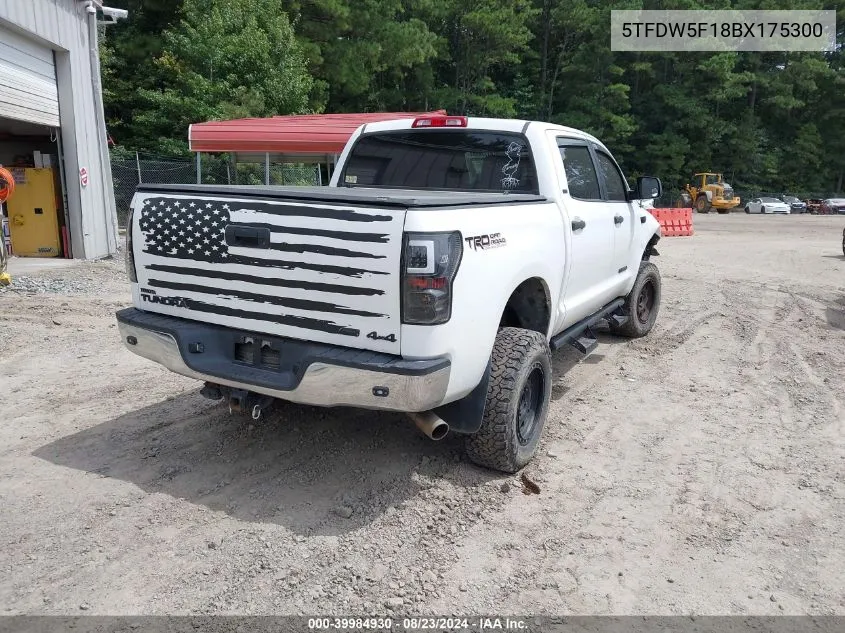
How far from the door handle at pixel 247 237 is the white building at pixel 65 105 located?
9547mm

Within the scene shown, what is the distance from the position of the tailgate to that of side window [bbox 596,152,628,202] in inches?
124

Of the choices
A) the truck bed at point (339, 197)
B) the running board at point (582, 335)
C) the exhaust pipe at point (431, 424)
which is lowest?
the exhaust pipe at point (431, 424)

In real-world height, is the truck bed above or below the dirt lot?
above

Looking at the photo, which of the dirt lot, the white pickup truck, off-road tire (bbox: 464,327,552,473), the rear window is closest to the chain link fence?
the rear window

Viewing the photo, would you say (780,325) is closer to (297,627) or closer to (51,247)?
(297,627)

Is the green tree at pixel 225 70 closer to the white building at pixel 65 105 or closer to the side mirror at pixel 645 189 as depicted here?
the white building at pixel 65 105

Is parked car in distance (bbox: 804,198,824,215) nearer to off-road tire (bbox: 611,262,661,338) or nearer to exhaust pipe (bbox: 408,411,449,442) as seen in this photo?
off-road tire (bbox: 611,262,661,338)

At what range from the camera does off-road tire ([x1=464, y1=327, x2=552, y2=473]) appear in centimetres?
366

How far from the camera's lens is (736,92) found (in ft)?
151

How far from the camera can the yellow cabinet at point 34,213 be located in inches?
513

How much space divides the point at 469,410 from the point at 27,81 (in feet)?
37.6

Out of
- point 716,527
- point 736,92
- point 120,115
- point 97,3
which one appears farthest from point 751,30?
point 716,527

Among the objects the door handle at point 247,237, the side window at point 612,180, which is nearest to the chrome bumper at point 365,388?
the door handle at point 247,237

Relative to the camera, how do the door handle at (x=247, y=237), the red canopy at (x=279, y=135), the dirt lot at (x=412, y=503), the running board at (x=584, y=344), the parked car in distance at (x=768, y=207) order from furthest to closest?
the parked car in distance at (x=768, y=207) < the red canopy at (x=279, y=135) < the running board at (x=584, y=344) < the door handle at (x=247, y=237) < the dirt lot at (x=412, y=503)
